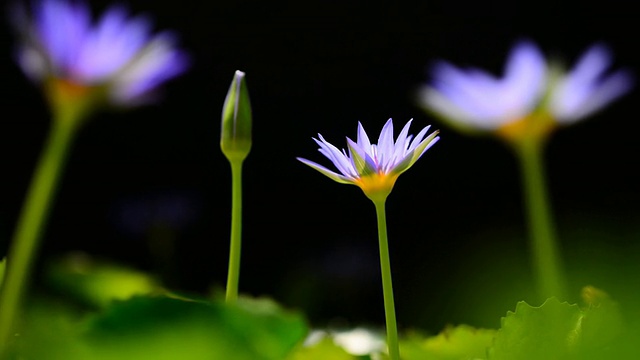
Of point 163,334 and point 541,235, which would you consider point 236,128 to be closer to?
point 163,334

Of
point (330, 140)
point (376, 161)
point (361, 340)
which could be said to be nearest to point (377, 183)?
point (376, 161)

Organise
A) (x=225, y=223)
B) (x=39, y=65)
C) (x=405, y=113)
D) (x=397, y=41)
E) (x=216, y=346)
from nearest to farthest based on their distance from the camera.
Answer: (x=216, y=346)
(x=39, y=65)
(x=225, y=223)
(x=405, y=113)
(x=397, y=41)

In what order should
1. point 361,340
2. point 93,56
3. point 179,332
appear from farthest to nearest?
point 93,56, point 361,340, point 179,332

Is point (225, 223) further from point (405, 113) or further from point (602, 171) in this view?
point (602, 171)

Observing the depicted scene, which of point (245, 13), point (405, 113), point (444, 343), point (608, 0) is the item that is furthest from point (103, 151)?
point (444, 343)

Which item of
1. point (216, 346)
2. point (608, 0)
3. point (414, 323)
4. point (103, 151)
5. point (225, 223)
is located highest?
point (608, 0)

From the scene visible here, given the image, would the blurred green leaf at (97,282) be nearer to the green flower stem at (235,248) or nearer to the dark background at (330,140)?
the green flower stem at (235,248)
